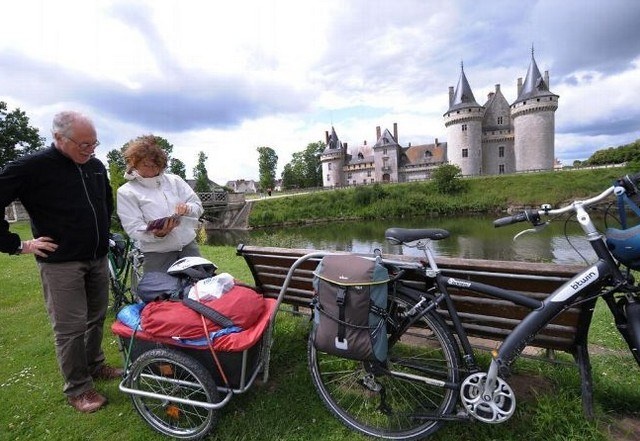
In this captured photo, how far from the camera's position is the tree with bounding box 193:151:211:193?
5722cm

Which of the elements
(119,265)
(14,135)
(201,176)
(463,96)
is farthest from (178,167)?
(119,265)

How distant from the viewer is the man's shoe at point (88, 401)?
9.08 ft

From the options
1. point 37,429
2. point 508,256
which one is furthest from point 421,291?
point 508,256

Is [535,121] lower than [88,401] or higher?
higher

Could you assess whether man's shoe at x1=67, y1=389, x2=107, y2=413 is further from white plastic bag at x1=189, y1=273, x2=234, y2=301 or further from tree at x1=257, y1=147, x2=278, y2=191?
tree at x1=257, y1=147, x2=278, y2=191

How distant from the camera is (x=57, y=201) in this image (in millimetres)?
2707

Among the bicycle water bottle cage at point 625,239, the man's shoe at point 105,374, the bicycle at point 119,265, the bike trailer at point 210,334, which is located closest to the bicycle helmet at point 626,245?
the bicycle water bottle cage at point 625,239

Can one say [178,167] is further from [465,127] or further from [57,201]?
[57,201]

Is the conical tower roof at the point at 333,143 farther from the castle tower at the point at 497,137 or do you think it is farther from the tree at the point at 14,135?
the tree at the point at 14,135

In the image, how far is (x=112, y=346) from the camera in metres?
3.84

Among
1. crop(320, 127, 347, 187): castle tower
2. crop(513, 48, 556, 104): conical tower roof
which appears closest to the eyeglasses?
crop(513, 48, 556, 104): conical tower roof

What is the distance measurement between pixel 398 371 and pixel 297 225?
4155 cm

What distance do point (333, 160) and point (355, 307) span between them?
234 ft

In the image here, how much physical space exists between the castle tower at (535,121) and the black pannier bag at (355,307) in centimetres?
5967
